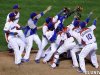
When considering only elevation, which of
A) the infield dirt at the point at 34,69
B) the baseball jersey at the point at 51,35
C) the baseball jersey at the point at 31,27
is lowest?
the infield dirt at the point at 34,69

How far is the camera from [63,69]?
19656 mm

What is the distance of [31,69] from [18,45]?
54.5 inches

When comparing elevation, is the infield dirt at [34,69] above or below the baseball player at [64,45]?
below

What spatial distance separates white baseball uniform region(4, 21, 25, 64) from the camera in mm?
19844

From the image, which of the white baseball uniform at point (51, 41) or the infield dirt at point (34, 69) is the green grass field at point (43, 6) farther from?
the infield dirt at point (34, 69)

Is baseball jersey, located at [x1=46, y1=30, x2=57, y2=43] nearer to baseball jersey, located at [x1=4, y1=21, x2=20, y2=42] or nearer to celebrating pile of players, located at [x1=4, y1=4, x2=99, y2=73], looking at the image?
celebrating pile of players, located at [x1=4, y1=4, x2=99, y2=73]

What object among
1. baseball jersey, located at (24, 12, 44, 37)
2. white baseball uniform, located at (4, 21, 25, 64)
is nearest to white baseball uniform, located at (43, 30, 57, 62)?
baseball jersey, located at (24, 12, 44, 37)

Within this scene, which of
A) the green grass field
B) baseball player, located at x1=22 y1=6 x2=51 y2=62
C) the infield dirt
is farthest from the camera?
the green grass field

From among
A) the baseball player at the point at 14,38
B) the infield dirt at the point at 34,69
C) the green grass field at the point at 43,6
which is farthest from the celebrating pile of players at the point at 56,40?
the green grass field at the point at 43,6

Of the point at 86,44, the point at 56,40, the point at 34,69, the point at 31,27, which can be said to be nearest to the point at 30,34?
the point at 31,27

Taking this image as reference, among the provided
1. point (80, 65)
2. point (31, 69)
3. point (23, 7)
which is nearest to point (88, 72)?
point (80, 65)

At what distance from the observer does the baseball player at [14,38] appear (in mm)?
19875

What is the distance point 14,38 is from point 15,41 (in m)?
0.15

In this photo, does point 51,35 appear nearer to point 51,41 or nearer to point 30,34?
point 51,41
